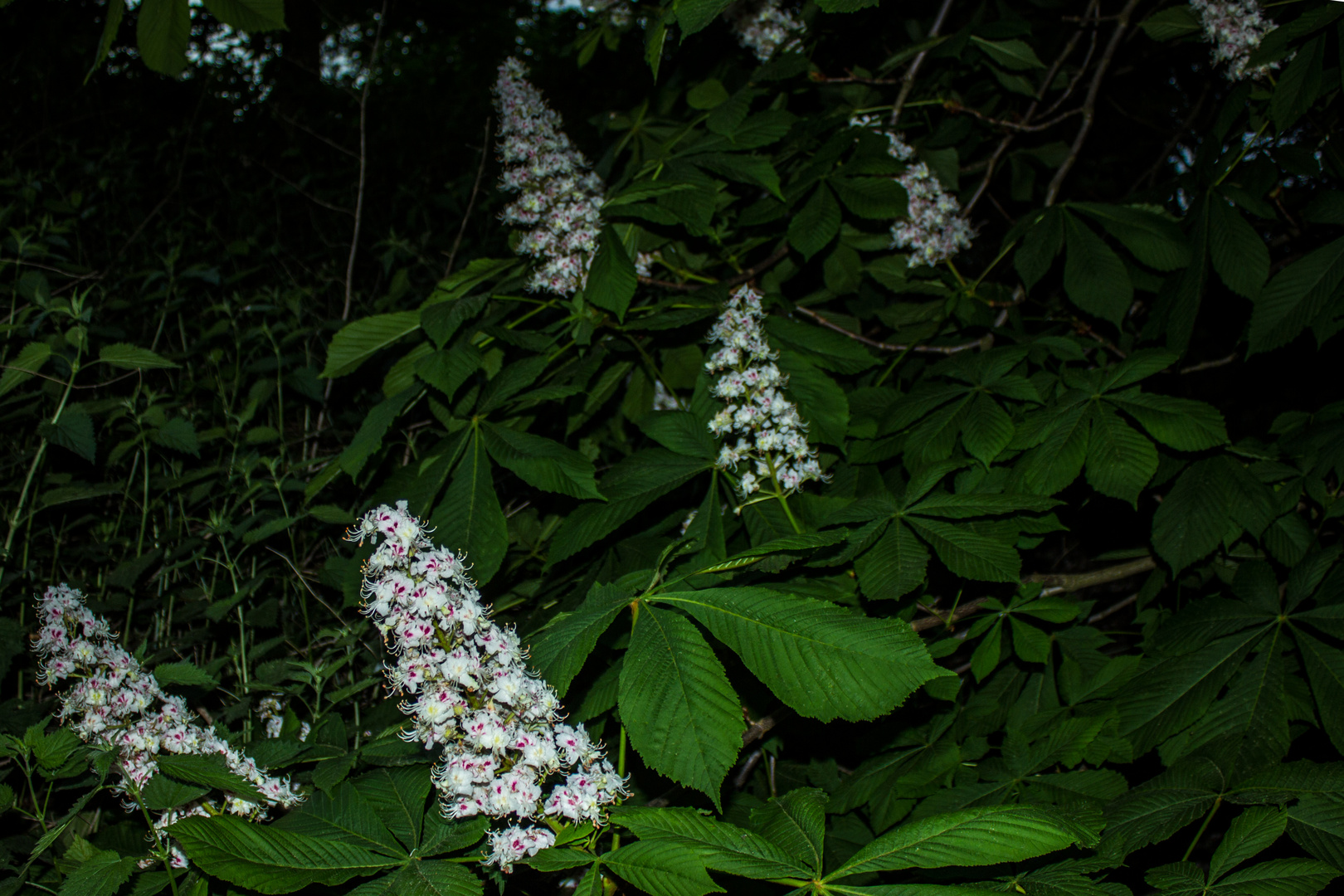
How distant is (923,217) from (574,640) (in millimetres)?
1824

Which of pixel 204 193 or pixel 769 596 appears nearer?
pixel 769 596

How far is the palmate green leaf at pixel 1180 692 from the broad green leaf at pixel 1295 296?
2.17 feet

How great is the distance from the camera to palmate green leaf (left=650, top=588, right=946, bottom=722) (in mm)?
909

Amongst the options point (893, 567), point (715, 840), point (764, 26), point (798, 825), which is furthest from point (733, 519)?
point (764, 26)

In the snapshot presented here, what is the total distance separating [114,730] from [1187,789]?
5.95 ft

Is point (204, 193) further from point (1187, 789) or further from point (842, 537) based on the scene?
point (1187, 789)

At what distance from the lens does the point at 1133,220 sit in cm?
193

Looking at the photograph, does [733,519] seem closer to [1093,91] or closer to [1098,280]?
[1098,280]

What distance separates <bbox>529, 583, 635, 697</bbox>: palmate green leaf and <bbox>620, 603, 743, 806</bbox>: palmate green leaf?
0.19 feet

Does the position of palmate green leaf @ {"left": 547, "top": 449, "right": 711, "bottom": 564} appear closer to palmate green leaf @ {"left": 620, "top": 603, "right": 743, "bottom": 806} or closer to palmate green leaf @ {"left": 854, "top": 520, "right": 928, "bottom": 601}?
palmate green leaf @ {"left": 854, "top": 520, "right": 928, "bottom": 601}

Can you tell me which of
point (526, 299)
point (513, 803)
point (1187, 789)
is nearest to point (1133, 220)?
point (1187, 789)

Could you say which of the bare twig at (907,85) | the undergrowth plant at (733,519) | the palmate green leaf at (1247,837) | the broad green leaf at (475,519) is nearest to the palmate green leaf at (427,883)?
the undergrowth plant at (733,519)

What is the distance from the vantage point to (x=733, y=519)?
174 centimetres

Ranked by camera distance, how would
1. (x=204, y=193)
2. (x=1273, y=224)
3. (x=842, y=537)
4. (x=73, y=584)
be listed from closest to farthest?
1. (x=842, y=537)
2. (x=73, y=584)
3. (x=1273, y=224)
4. (x=204, y=193)
